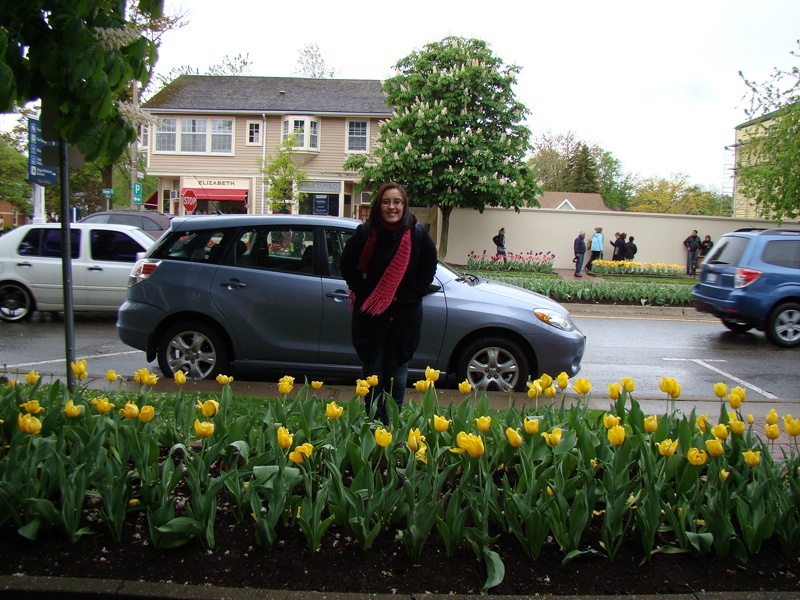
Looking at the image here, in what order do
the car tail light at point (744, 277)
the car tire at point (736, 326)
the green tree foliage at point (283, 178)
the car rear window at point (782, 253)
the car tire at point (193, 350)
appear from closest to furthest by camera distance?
the car tire at point (193, 350) → the car tail light at point (744, 277) → the car rear window at point (782, 253) → the car tire at point (736, 326) → the green tree foliage at point (283, 178)

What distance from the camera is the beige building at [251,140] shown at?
3862cm

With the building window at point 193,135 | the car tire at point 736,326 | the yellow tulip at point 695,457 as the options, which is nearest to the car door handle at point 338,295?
the yellow tulip at point 695,457

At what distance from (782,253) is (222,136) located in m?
32.0

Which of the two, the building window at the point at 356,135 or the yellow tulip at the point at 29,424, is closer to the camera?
the yellow tulip at the point at 29,424

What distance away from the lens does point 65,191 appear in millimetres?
4914

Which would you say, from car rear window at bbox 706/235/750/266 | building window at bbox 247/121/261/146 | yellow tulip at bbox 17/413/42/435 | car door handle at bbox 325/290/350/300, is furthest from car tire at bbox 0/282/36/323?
building window at bbox 247/121/261/146

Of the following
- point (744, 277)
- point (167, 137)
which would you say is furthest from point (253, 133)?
point (744, 277)

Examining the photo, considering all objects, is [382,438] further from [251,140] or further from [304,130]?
[251,140]

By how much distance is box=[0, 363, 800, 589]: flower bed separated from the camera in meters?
3.25

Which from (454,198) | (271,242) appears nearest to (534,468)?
(271,242)

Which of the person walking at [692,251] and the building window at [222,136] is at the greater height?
the building window at [222,136]

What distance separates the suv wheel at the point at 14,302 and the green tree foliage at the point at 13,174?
37320 mm

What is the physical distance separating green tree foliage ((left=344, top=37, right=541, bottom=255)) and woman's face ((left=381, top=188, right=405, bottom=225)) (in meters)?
23.0

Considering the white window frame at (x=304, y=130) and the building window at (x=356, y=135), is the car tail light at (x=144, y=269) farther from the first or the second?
the building window at (x=356, y=135)
